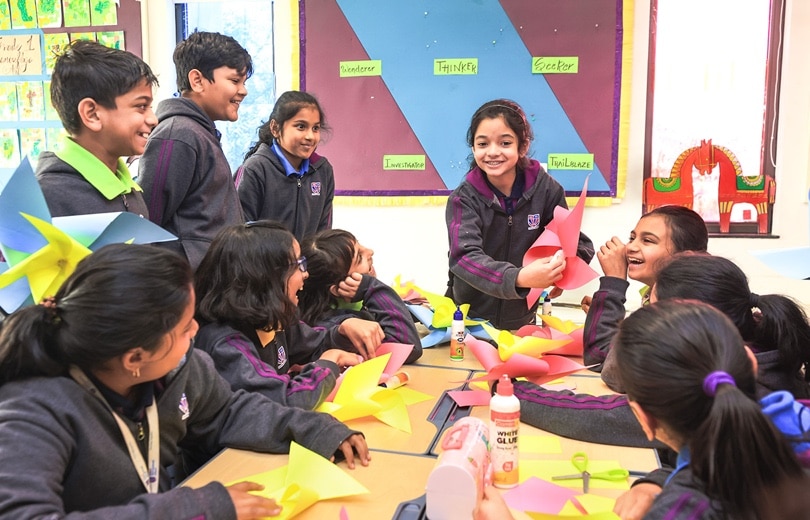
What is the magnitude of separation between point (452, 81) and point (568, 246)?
1.96m

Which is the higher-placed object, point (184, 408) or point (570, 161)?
point (570, 161)

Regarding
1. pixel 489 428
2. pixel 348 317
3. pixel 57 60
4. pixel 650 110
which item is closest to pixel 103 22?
pixel 57 60

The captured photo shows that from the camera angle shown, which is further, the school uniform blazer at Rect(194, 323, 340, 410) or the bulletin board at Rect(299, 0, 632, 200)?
the bulletin board at Rect(299, 0, 632, 200)

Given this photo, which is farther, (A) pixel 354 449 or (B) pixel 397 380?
(B) pixel 397 380

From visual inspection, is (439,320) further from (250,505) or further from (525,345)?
(250,505)

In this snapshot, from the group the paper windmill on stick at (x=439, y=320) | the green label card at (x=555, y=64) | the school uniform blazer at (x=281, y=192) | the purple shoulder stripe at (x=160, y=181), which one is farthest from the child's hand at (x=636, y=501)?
the green label card at (x=555, y=64)

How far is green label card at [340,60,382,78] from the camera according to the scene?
3936 millimetres

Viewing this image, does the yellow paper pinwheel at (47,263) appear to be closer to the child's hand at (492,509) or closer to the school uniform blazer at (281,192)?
the child's hand at (492,509)

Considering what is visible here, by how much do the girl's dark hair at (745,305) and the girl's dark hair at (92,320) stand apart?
1.07 m

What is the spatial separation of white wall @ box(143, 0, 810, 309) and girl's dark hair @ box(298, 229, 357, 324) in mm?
Result: 1778

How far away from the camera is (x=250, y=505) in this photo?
1.06 metres

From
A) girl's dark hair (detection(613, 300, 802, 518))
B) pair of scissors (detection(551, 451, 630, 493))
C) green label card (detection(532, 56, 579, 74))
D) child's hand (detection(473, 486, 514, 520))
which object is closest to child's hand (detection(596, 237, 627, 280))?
pair of scissors (detection(551, 451, 630, 493))

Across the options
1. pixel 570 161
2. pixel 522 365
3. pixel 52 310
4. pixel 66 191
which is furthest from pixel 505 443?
pixel 570 161

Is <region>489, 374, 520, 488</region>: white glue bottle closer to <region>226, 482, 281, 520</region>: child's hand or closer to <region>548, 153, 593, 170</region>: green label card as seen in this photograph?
<region>226, 482, 281, 520</region>: child's hand
